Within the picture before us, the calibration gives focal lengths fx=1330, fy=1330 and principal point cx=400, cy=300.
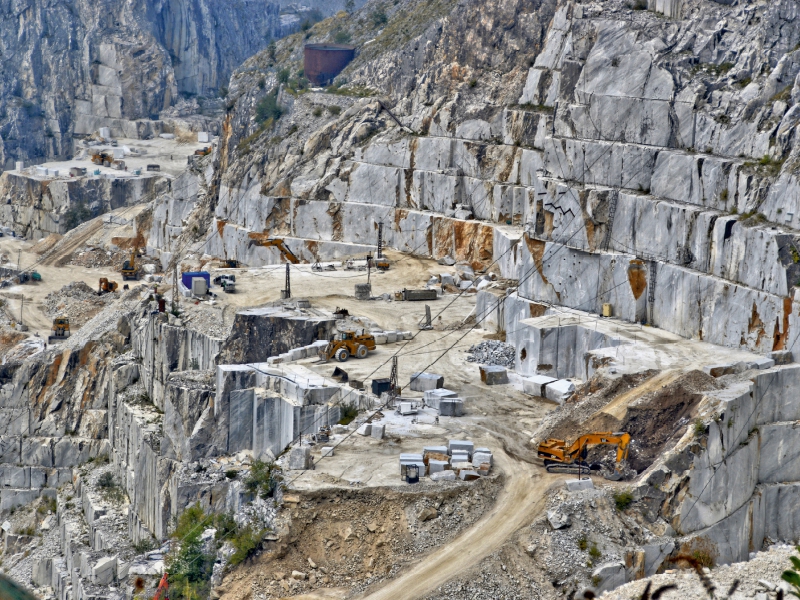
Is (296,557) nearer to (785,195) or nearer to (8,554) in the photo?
(785,195)

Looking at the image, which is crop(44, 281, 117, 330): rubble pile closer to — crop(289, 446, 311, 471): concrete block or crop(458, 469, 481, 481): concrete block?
crop(289, 446, 311, 471): concrete block

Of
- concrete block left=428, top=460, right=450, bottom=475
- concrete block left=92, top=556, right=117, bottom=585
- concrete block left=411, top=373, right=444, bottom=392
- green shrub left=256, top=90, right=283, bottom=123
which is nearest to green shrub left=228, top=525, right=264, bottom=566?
concrete block left=428, top=460, right=450, bottom=475

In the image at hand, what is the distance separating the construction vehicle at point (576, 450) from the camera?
111 feet

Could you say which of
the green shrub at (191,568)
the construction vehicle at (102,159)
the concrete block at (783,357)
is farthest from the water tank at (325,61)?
the green shrub at (191,568)

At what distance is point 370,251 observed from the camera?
65188 millimetres

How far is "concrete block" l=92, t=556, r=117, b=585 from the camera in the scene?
42.3 metres

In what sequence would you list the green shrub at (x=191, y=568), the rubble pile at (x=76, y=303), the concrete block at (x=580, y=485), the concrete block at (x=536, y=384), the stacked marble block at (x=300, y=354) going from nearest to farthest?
the green shrub at (x=191, y=568), the concrete block at (x=580, y=485), the concrete block at (x=536, y=384), the stacked marble block at (x=300, y=354), the rubble pile at (x=76, y=303)

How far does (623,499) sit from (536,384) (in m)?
9.61

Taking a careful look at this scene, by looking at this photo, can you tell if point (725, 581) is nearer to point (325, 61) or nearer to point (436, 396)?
point (436, 396)

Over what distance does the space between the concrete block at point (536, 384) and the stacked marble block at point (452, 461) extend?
6.80m

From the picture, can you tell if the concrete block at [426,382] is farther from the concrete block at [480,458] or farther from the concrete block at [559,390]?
the concrete block at [480,458]

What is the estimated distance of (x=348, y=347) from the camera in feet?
148

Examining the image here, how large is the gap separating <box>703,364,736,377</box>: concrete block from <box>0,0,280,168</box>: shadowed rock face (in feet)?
295

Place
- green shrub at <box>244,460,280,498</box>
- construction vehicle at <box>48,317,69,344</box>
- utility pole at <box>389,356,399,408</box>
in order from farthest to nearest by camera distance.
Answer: construction vehicle at <box>48,317,69,344</box>, utility pole at <box>389,356,399,408</box>, green shrub at <box>244,460,280,498</box>
